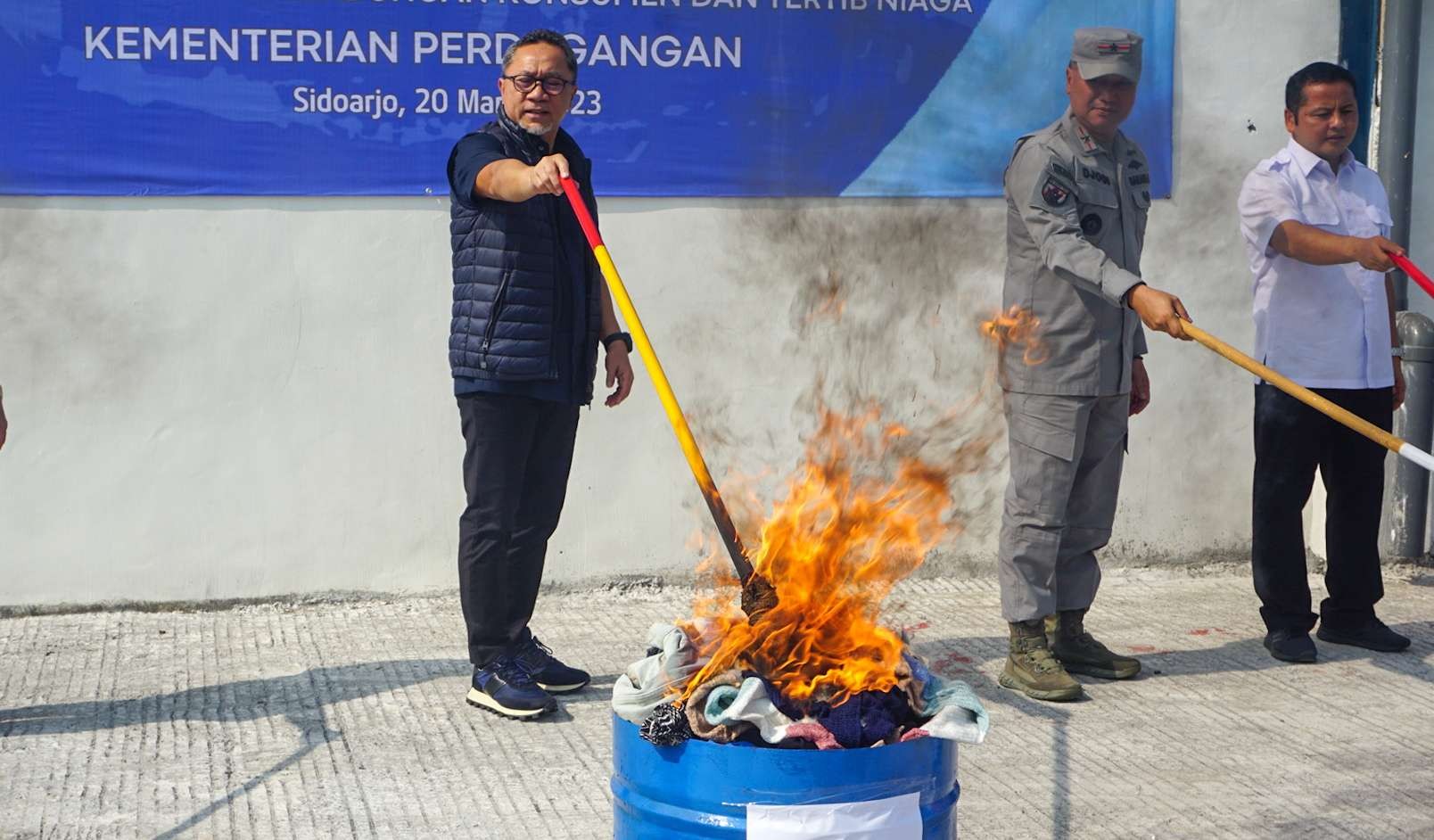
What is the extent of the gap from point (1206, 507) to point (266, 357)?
4.10 m

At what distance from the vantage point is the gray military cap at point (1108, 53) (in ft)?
16.6

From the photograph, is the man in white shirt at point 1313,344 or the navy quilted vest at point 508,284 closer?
the navy quilted vest at point 508,284

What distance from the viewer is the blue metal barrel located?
2688 mm

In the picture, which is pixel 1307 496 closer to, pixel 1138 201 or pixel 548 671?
pixel 1138 201

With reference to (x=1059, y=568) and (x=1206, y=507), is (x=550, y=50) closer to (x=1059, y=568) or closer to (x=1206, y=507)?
(x=1059, y=568)

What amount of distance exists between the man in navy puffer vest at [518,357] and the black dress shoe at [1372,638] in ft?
9.33

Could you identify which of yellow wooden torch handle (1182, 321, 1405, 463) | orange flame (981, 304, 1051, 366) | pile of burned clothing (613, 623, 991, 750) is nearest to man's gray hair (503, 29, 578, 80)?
orange flame (981, 304, 1051, 366)

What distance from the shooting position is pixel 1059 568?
5555 millimetres

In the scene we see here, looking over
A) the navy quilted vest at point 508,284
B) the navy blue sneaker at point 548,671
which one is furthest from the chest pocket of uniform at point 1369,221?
the navy blue sneaker at point 548,671

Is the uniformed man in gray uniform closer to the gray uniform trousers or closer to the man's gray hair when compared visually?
the gray uniform trousers

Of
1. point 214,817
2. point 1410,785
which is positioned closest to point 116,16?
point 214,817

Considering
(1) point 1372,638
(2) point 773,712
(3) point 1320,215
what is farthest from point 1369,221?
(2) point 773,712

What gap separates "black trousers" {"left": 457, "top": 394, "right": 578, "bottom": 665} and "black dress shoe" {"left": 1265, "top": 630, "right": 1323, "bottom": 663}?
264 cm

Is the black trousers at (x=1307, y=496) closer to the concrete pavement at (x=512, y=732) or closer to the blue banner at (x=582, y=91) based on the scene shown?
the concrete pavement at (x=512, y=732)
